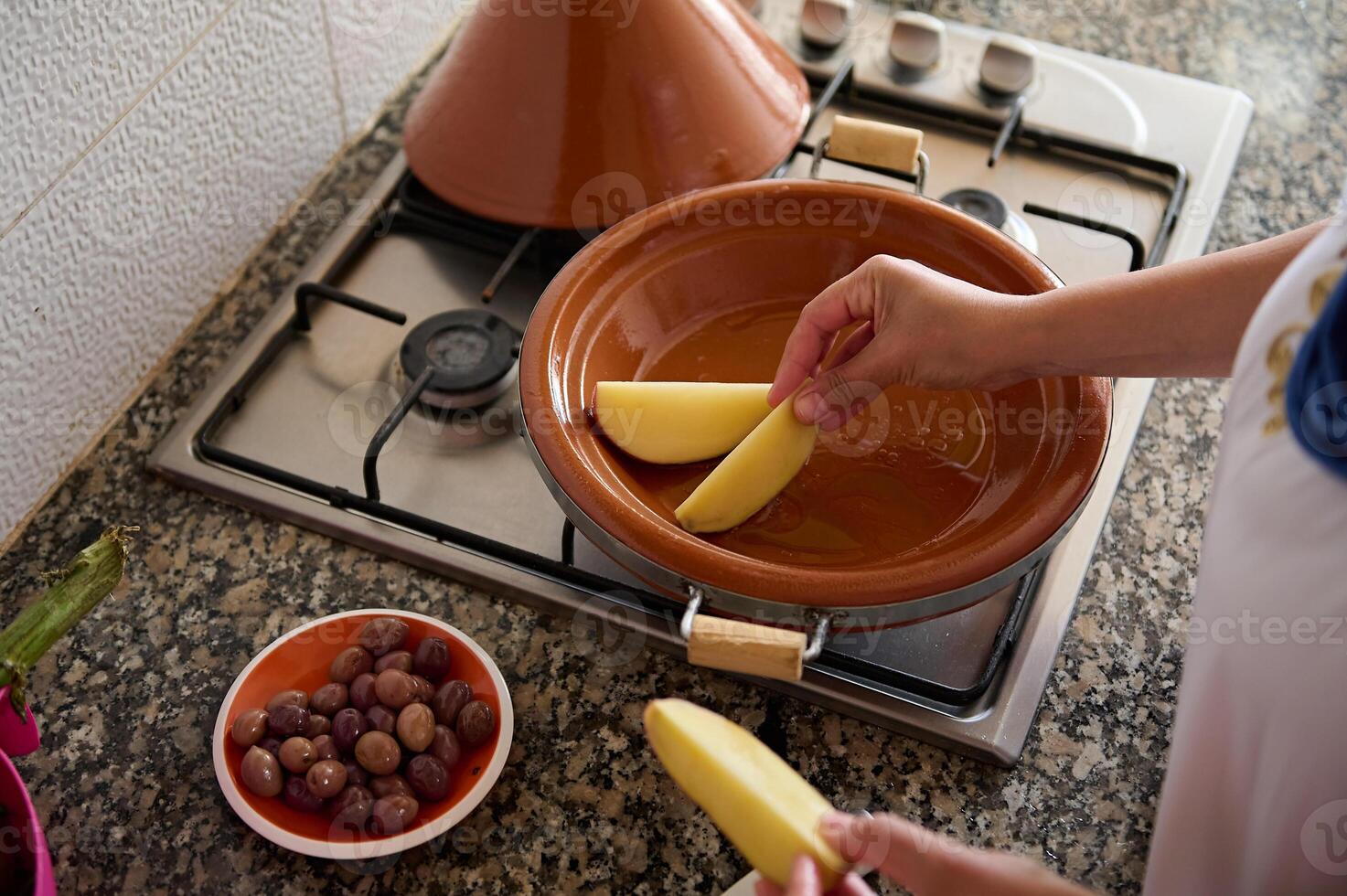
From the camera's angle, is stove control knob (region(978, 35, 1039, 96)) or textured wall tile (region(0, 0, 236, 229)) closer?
textured wall tile (region(0, 0, 236, 229))

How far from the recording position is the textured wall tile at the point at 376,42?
3.38 feet

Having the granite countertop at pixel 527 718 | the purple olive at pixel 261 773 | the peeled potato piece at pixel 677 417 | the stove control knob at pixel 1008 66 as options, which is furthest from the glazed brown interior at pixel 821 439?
the stove control knob at pixel 1008 66

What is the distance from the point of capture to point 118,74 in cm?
80

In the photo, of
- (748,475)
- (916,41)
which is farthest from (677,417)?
(916,41)

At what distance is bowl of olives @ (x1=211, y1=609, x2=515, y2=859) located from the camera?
25.1 inches

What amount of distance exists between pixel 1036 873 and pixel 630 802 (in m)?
0.26

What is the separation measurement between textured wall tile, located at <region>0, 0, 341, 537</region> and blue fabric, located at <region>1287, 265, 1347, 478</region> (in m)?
0.73

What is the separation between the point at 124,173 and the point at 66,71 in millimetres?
86

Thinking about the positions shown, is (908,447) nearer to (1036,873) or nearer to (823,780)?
(823,780)

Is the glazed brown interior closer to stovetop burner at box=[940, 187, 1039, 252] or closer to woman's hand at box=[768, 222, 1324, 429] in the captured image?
woman's hand at box=[768, 222, 1324, 429]

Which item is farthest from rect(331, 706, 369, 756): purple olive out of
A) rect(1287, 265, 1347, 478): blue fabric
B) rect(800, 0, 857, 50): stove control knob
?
rect(800, 0, 857, 50): stove control knob

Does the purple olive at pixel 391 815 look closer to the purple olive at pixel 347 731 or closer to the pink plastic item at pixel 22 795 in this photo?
the purple olive at pixel 347 731

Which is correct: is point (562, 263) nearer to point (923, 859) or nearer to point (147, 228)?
point (147, 228)

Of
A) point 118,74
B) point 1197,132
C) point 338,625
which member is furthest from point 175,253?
point 1197,132
